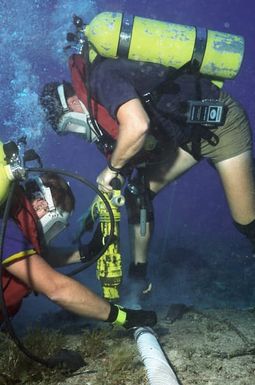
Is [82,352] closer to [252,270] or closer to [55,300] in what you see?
[55,300]

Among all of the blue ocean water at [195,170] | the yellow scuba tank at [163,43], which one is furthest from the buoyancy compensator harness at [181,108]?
the blue ocean water at [195,170]

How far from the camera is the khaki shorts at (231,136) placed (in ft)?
16.5

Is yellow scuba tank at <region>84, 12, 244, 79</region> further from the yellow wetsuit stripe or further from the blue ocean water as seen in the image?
the yellow wetsuit stripe

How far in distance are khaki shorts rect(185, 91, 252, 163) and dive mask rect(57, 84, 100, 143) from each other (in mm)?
1515

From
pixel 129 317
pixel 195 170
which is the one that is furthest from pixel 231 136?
pixel 195 170

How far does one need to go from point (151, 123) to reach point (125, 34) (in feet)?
3.35

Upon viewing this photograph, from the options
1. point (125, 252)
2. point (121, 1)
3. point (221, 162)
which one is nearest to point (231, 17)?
point (121, 1)

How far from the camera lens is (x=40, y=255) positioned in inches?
135

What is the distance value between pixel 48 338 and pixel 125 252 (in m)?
8.53

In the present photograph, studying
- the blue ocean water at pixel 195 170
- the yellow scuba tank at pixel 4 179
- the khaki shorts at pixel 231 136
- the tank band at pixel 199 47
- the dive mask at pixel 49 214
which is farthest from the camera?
the blue ocean water at pixel 195 170

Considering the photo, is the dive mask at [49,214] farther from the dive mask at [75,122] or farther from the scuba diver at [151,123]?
the dive mask at [75,122]

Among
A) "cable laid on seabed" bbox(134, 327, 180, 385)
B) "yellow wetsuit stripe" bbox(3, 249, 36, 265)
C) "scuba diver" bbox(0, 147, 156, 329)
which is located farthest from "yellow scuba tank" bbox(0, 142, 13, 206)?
"cable laid on seabed" bbox(134, 327, 180, 385)

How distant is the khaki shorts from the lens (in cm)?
502

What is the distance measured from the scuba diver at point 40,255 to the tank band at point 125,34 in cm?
157
